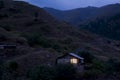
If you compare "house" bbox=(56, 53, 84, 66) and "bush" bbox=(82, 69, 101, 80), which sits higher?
"bush" bbox=(82, 69, 101, 80)

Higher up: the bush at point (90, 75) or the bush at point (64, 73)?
the bush at point (64, 73)

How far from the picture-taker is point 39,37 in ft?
242

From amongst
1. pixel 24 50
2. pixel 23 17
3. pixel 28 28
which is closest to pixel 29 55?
pixel 24 50

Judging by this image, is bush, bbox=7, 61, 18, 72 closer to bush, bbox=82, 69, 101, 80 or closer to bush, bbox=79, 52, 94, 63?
bush, bbox=82, 69, 101, 80

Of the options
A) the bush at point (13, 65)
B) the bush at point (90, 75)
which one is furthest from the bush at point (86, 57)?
the bush at point (90, 75)

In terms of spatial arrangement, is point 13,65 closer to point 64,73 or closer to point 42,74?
point 64,73

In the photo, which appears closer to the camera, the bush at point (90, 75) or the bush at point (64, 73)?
the bush at point (64, 73)

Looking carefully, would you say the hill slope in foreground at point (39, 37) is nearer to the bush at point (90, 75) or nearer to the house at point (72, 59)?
the house at point (72, 59)

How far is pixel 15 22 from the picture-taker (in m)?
103

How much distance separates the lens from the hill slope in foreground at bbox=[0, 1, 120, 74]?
63.2 metres

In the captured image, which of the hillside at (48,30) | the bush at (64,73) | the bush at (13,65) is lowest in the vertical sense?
the hillside at (48,30)

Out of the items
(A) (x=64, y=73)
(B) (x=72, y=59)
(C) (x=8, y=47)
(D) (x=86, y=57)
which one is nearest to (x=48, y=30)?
(C) (x=8, y=47)

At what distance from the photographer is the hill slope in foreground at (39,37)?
63.2 meters

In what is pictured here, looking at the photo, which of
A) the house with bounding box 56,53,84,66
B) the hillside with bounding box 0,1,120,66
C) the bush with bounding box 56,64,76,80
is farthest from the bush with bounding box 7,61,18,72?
the hillside with bounding box 0,1,120,66
